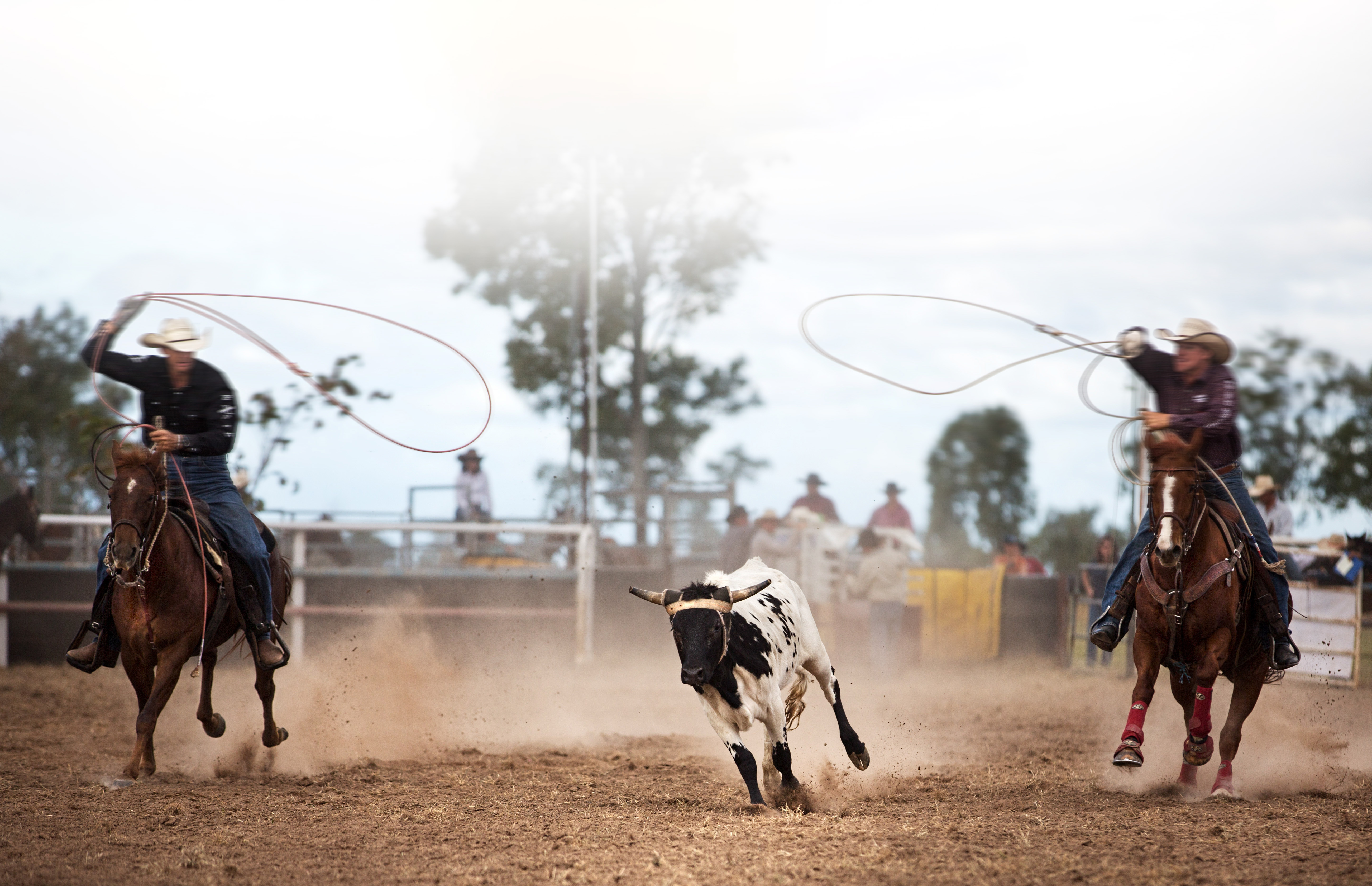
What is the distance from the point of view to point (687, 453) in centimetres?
2495

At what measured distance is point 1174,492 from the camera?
249 inches

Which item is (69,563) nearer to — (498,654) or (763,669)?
(498,654)

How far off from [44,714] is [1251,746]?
9.49 metres

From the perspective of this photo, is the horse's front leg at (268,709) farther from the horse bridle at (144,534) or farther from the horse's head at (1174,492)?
the horse's head at (1174,492)

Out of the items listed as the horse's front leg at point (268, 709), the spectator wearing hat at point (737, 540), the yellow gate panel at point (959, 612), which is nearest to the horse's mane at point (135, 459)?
the horse's front leg at point (268, 709)

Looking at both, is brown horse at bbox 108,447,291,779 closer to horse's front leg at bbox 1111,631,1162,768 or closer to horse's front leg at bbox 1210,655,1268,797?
horse's front leg at bbox 1111,631,1162,768

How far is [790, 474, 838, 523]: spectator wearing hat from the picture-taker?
17391 millimetres

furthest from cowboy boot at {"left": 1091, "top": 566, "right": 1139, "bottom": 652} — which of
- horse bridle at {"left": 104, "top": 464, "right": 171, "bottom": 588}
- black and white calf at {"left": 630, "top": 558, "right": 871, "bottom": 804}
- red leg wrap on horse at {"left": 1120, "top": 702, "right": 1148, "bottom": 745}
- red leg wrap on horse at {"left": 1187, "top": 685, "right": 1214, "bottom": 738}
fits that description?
horse bridle at {"left": 104, "top": 464, "right": 171, "bottom": 588}

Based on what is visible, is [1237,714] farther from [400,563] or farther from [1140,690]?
[400,563]

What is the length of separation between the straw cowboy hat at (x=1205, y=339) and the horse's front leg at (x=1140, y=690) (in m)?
1.69

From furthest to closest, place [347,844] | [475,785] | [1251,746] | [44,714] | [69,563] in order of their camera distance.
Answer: [69,563] < [44,714] < [1251,746] < [475,785] < [347,844]

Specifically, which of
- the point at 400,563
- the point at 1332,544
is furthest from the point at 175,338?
the point at 1332,544

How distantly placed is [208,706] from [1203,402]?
629 cm

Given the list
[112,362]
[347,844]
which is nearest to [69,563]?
[112,362]
